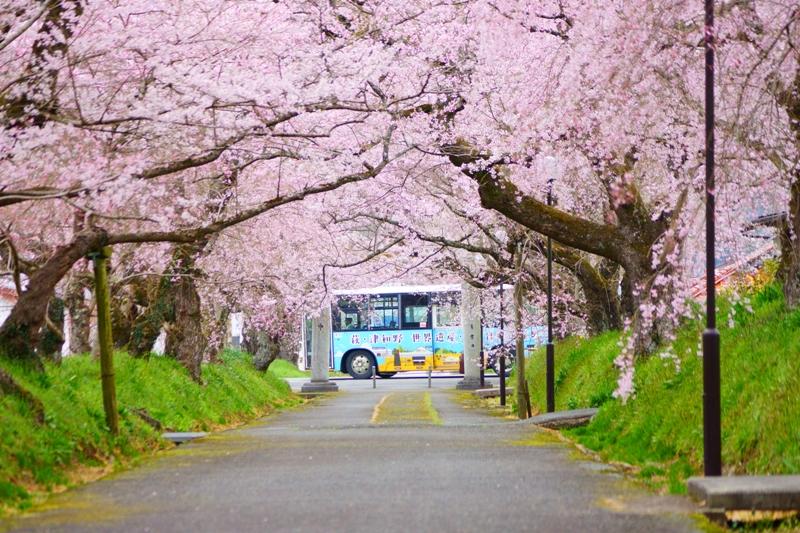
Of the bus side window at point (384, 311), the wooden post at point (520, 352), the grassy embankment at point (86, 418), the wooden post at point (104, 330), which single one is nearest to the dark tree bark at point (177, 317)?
the grassy embankment at point (86, 418)

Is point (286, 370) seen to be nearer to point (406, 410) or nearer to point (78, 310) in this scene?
point (406, 410)

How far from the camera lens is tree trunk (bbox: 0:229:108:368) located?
16.1 meters

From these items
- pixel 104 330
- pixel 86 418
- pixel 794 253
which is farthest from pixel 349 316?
pixel 794 253

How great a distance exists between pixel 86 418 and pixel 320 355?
1252 inches

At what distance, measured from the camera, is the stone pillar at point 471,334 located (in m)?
43.7

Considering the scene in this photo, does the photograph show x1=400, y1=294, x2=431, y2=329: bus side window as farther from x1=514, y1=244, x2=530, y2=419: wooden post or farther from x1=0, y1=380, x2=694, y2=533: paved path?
Result: x1=0, y1=380, x2=694, y2=533: paved path

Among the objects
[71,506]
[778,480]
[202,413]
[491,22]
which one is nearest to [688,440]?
[778,480]

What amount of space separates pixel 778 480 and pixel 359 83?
11811 millimetres

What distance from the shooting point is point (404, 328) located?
55.9 metres

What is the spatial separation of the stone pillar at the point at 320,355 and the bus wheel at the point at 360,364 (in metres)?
10.8

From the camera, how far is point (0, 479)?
11281 mm

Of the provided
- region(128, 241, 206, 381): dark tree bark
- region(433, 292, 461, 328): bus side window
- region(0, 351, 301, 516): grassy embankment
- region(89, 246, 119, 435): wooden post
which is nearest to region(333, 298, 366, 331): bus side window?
region(433, 292, 461, 328): bus side window

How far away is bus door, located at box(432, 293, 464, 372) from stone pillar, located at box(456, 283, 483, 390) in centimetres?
835

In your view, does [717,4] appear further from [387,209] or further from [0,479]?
[387,209]
